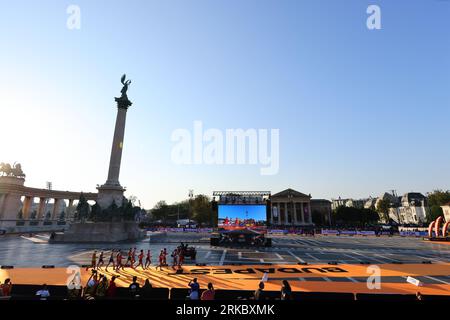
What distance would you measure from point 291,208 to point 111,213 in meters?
92.0

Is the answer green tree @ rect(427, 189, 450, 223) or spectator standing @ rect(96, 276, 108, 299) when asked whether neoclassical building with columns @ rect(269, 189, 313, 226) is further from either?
spectator standing @ rect(96, 276, 108, 299)

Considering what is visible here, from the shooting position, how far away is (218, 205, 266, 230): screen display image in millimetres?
37500

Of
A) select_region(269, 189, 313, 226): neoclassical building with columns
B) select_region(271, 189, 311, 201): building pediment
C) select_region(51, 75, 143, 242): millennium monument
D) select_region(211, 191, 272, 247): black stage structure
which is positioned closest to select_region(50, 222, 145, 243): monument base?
select_region(51, 75, 143, 242): millennium monument

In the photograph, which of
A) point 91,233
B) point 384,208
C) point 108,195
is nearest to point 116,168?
point 108,195

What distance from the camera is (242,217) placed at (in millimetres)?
37875

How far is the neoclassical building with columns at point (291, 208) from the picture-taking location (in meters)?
114

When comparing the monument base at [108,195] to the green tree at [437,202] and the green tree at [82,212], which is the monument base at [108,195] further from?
the green tree at [437,202]

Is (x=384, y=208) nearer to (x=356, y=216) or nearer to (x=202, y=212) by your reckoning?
(x=356, y=216)

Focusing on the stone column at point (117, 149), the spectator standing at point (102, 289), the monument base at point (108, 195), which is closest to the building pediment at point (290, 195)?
the monument base at point (108, 195)

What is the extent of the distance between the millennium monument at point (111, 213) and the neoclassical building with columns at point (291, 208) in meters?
80.7
